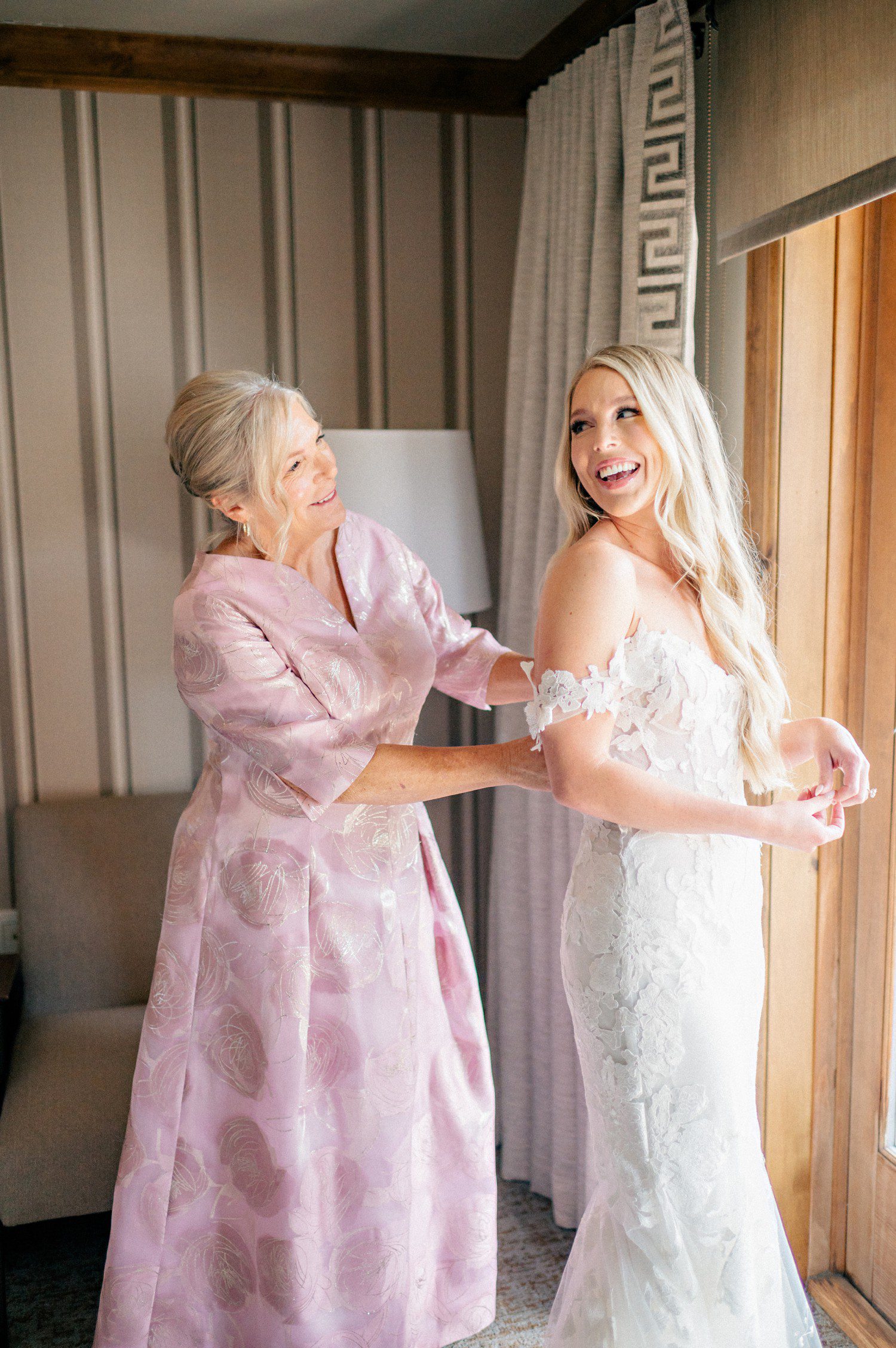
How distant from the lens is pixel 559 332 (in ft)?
7.93

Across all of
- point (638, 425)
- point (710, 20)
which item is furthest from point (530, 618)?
point (710, 20)

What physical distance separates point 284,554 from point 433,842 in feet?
2.00

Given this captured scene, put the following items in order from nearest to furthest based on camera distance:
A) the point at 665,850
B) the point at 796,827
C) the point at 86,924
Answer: the point at 796,827, the point at 665,850, the point at 86,924

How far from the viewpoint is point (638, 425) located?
159 cm

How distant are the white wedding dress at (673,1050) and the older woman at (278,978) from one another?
40 centimetres

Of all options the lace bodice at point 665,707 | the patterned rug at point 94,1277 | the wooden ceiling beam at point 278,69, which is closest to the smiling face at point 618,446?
the lace bodice at point 665,707

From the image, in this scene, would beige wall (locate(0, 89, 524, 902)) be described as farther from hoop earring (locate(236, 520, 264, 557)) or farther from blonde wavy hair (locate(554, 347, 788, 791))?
blonde wavy hair (locate(554, 347, 788, 791))

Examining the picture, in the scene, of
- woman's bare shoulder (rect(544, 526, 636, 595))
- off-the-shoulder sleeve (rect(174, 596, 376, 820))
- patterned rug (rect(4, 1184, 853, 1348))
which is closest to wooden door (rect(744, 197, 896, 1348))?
patterned rug (rect(4, 1184, 853, 1348))

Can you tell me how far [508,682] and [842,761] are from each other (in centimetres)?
68

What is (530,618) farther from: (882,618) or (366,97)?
(366,97)

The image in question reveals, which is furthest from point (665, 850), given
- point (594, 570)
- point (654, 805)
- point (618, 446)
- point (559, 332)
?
point (559, 332)

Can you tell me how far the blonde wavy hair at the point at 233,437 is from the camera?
1.80m

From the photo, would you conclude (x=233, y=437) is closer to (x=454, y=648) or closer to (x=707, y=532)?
(x=454, y=648)

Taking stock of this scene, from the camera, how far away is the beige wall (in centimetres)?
260
